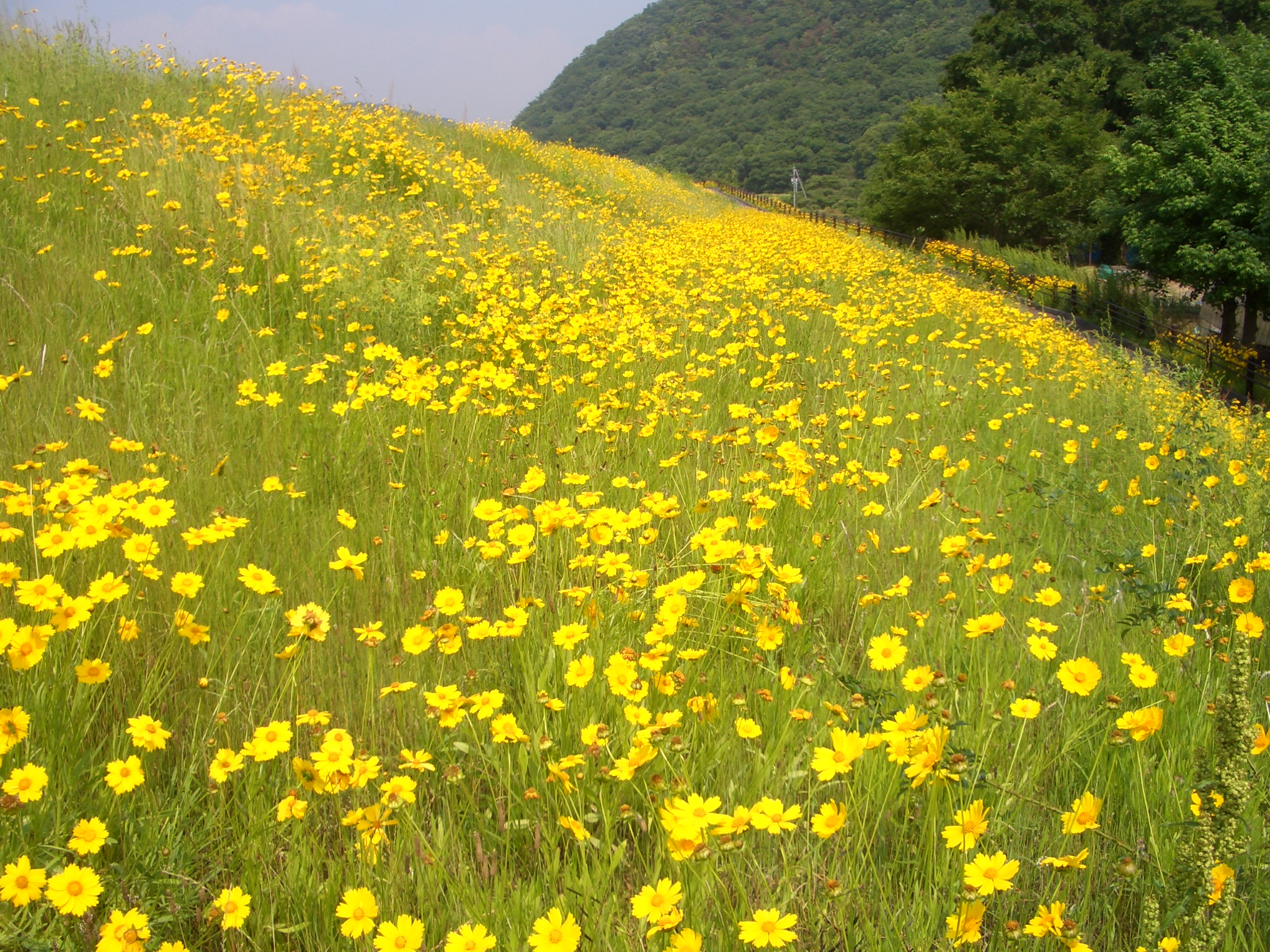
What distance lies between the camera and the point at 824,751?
1.42 meters

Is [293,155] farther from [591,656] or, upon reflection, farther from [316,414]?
[591,656]

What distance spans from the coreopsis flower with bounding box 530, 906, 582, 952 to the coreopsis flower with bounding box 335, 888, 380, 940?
0.24 m

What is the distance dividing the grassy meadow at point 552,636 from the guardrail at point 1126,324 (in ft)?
42.5

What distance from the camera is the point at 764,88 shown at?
81125 millimetres

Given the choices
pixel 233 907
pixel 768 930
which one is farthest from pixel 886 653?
pixel 233 907

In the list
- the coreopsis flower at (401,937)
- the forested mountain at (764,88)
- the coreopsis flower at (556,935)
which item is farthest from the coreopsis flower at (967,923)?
the forested mountain at (764,88)

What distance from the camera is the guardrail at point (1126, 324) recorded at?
17078 millimetres

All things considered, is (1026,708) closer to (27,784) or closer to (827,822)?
(827,822)

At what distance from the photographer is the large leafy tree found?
1930 cm

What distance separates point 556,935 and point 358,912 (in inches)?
Result: 11.8

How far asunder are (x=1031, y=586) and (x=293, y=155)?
691 cm

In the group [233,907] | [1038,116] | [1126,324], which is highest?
[1038,116]

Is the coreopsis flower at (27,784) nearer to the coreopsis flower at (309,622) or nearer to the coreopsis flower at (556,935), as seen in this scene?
the coreopsis flower at (309,622)

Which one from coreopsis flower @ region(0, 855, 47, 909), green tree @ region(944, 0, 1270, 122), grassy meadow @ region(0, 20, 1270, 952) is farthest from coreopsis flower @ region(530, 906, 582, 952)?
green tree @ region(944, 0, 1270, 122)
